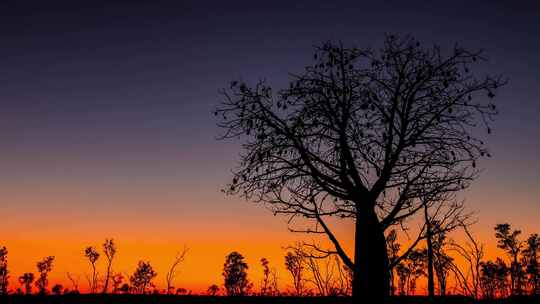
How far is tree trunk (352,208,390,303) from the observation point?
29.2 ft

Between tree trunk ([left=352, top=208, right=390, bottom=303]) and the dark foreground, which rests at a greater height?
tree trunk ([left=352, top=208, right=390, bottom=303])

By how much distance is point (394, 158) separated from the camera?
912 cm

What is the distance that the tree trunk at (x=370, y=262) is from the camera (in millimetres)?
8898

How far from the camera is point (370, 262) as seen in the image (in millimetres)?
9047

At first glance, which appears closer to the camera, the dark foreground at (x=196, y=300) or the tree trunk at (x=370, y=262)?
the tree trunk at (x=370, y=262)

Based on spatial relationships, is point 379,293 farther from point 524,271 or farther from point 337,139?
point 524,271

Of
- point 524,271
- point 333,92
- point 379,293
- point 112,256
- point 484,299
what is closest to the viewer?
point 379,293

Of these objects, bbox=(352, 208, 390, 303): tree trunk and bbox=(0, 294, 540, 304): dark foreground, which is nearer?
bbox=(352, 208, 390, 303): tree trunk

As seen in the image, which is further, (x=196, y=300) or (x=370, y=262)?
(x=196, y=300)

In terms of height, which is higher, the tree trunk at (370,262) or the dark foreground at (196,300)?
the tree trunk at (370,262)

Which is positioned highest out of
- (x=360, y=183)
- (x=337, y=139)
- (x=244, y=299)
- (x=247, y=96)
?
(x=247, y=96)

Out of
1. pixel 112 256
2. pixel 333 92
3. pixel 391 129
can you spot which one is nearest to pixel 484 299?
pixel 391 129

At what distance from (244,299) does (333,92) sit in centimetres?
605

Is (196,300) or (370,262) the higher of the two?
(370,262)
